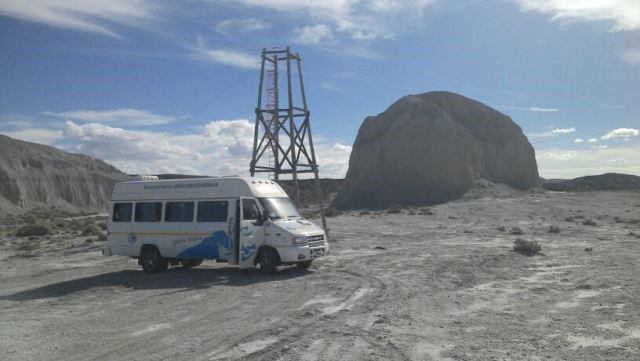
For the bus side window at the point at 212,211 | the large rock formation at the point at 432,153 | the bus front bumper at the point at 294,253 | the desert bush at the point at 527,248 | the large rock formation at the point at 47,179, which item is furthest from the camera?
the large rock formation at the point at 47,179

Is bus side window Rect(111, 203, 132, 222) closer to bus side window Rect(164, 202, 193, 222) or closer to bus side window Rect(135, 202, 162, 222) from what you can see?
bus side window Rect(135, 202, 162, 222)

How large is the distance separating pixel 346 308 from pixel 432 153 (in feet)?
201

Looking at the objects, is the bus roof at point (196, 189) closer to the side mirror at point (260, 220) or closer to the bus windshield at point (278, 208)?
the bus windshield at point (278, 208)

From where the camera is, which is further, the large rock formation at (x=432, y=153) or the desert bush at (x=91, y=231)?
the large rock formation at (x=432, y=153)

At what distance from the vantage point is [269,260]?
15539 millimetres

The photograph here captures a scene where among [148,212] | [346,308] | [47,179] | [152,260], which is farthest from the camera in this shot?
[47,179]

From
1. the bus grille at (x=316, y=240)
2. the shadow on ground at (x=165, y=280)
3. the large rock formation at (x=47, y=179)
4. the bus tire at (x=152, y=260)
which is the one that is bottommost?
the shadow on ground at (x=165, y=280)

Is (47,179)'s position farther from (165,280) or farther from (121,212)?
(165,280)

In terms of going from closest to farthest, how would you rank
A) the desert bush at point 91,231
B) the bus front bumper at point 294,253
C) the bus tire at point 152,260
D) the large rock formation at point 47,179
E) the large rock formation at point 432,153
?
the bus front bumper at point 294,253
the bus tire at point 152,260
the desert bush at point 91,231
the large rock formation at point 432,153
the large rock formation at point 47,179

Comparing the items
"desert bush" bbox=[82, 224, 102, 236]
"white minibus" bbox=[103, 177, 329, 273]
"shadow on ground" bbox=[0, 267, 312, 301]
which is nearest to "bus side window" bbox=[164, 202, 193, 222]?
"white minibus" bbox=[103, 177, 329, 273]

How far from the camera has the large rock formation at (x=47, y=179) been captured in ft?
256

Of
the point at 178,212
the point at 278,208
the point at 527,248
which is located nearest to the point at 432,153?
the point at 527,248

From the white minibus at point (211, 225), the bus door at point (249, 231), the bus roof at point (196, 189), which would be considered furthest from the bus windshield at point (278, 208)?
the bus door at point (249, 231)

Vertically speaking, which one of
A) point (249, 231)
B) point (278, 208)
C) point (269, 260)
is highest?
point (278, 208)
